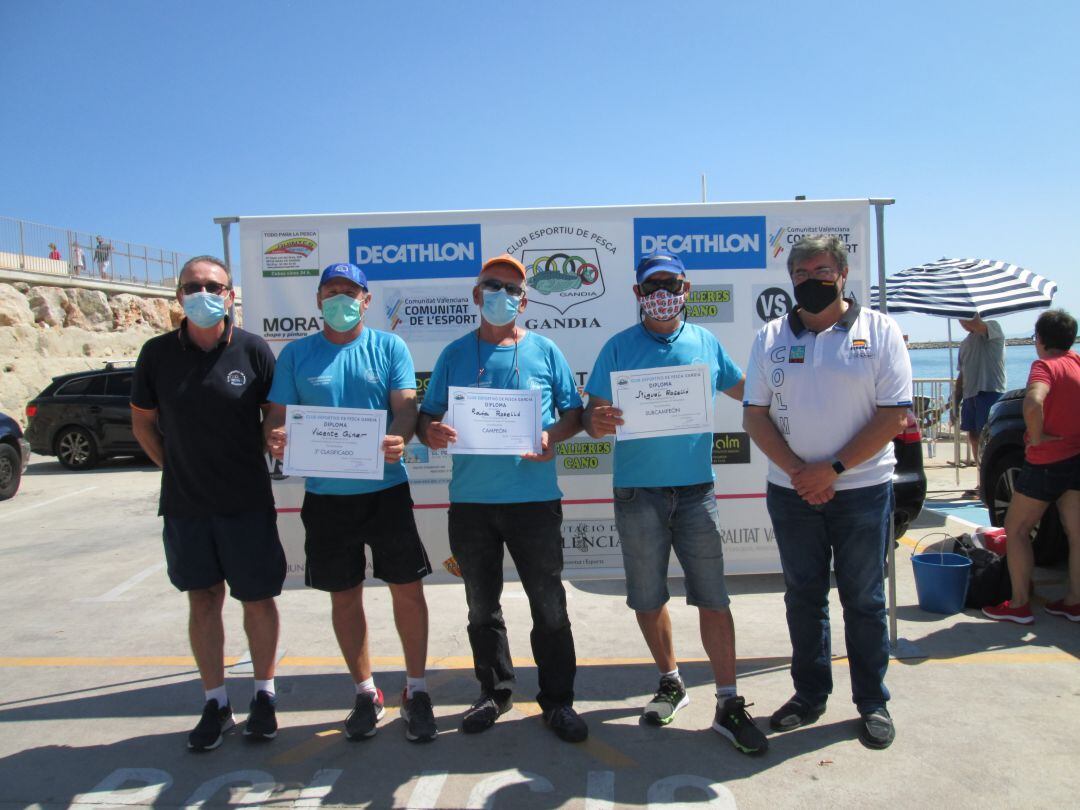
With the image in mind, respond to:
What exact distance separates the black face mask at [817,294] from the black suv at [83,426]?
12.9 meters

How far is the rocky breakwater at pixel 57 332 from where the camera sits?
846 inches

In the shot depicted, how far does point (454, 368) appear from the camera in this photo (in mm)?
3588

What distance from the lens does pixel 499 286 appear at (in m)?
3.50

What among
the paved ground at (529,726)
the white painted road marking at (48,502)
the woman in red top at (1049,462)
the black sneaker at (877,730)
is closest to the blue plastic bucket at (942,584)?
the paved ground at (529,726)

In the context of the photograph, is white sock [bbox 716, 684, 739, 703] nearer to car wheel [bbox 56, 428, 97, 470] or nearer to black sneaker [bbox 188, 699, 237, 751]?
black sneaker [bbox 188, 699, 237, 751]

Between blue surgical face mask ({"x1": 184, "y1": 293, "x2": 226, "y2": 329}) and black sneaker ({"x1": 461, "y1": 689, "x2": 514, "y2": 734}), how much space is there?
88.1 inches

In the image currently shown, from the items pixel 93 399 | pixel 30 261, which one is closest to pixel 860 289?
pixel 93 399

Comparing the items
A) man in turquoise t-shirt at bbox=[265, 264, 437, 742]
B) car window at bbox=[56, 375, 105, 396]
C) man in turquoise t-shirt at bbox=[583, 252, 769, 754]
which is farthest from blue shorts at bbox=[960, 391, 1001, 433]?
car window at bbox=[56, 375, 105, 396]

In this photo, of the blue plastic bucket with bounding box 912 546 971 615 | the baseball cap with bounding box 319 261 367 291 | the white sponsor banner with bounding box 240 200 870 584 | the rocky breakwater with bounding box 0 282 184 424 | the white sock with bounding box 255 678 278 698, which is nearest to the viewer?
the baseball cap with bounding box 319 261 367 291

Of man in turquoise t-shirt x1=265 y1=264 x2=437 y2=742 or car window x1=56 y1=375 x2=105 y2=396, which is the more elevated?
car window x1=56 y1=375 x2=105 y2=396

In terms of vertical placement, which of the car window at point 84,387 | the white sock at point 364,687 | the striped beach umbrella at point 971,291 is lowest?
the white sock at point 364,687

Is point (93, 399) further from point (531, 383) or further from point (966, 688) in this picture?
point (966, 688)

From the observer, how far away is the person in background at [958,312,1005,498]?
30.0 ft

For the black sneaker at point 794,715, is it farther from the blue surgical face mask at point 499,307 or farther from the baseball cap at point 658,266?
the blue surgical face mask at point 499,307
